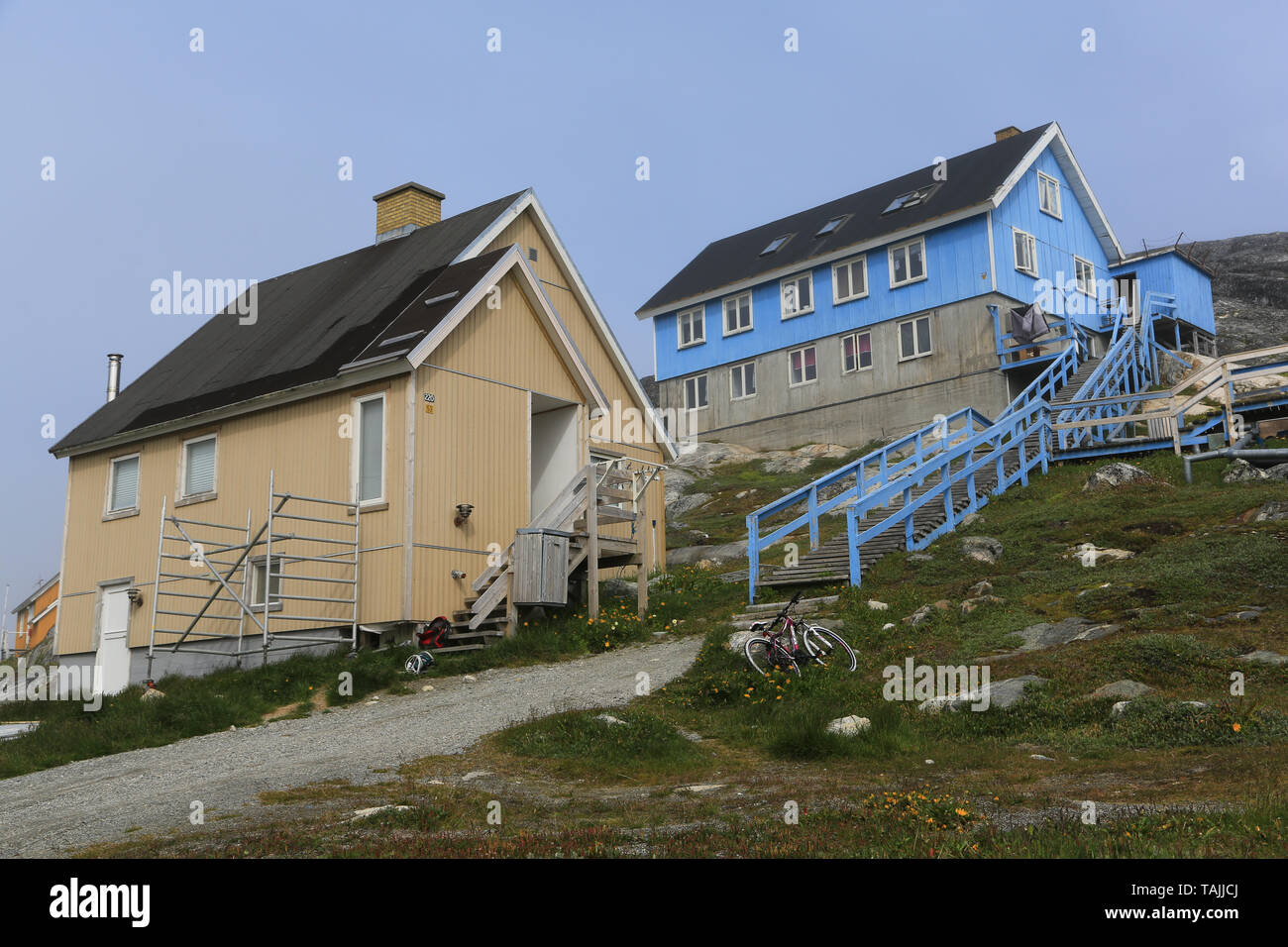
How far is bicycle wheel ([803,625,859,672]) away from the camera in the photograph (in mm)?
13695

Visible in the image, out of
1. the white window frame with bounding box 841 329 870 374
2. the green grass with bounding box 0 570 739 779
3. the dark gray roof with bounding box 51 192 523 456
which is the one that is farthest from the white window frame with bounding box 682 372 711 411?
the green grass with bounding box 0 570 739 779

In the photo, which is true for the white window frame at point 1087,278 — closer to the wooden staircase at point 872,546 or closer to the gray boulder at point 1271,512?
the wooden staircase at point 872,546

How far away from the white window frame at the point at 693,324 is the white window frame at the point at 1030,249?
12164 mm

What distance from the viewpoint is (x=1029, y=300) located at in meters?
37.2

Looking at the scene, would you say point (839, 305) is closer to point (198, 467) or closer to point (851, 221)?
point (851, 221)

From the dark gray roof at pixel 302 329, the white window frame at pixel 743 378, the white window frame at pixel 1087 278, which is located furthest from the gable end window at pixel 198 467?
the white window frame at pixel 1087 278

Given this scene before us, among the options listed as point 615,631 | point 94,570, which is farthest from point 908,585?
point 94,570

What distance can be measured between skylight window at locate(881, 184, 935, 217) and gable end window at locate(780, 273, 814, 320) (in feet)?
11.6

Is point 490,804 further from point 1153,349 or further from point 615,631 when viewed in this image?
point 1153,349

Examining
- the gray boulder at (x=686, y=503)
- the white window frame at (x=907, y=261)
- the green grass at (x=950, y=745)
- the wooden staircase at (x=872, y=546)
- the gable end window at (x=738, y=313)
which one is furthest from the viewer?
the gable end window at (x=738, y=313)

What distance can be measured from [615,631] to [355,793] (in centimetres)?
939

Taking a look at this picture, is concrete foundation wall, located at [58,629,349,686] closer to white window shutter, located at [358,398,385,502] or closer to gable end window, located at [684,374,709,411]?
white window shutter, located at [358,398,385,502]

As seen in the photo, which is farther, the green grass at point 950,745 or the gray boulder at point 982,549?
the gray boulder at point 982,549

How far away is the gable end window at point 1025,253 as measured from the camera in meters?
37.3
